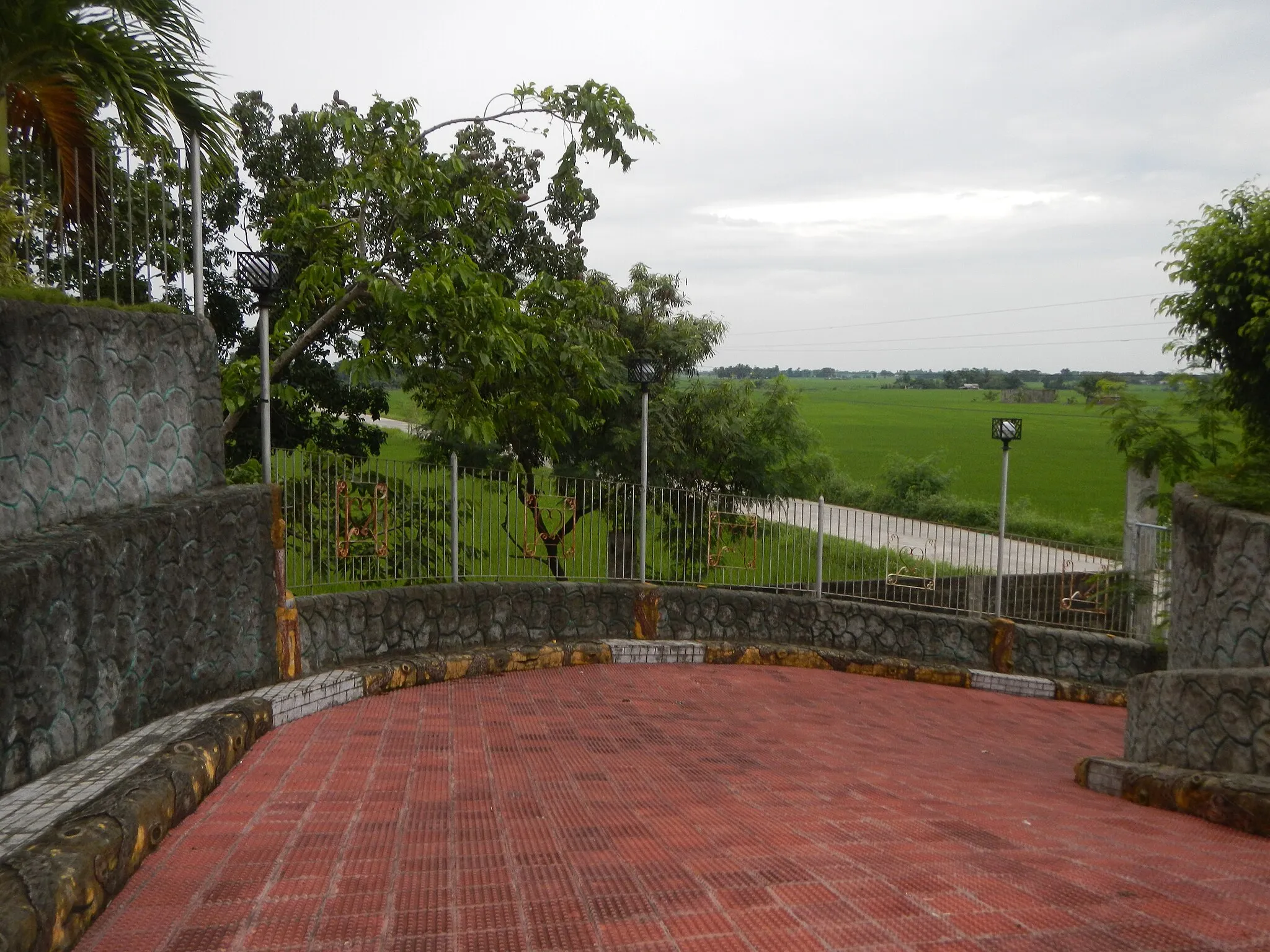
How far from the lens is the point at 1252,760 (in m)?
4.95

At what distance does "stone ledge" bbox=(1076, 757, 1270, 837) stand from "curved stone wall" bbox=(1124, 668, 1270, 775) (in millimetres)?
91

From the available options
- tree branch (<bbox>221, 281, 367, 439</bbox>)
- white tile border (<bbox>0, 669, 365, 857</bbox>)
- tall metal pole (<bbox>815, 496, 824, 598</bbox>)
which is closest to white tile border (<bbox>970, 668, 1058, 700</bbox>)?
tall metal pole (<bbox>815, 496, 824, 598</bbox>)

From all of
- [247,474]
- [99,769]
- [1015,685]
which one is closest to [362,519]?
[247,474]

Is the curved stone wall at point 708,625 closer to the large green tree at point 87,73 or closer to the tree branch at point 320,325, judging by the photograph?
the tree branch at point 320,325

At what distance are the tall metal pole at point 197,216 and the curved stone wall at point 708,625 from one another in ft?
8.96

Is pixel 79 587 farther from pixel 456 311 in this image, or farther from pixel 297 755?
pixel 456 311

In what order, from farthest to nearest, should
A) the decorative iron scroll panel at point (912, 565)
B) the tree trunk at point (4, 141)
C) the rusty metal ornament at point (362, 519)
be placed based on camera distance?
1. the decorative iron scroll panel at point (912, 565)
2. the rusty metal ornament at point (362, 519)
3. the tree trunk at point (4, 141)

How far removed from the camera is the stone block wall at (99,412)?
179 inches

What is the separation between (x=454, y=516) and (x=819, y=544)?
4017mm

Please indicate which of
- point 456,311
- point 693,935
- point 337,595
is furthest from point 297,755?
point 456,311

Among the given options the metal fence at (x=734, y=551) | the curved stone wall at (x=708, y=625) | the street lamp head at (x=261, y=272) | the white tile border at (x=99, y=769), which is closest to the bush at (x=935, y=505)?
the metal fence at (x=734, y=551)

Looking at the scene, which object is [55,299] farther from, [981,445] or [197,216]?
[981,445]

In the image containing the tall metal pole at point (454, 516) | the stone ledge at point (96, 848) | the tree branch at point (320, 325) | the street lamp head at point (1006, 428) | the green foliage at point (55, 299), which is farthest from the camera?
the street lamp head at point (1006, 428)

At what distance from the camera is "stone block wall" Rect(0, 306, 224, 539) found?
4.56 meters
